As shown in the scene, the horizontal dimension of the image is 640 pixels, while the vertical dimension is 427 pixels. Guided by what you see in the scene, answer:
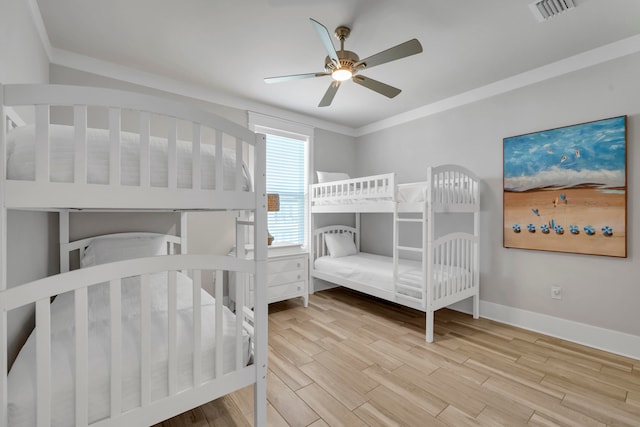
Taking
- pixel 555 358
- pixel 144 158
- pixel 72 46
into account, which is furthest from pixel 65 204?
pixel 555 358

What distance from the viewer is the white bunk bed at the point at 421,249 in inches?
99.6

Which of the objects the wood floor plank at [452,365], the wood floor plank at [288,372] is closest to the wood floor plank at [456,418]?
the wood floor plank at [452,365]

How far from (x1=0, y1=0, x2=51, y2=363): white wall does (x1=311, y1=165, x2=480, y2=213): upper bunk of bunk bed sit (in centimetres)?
263

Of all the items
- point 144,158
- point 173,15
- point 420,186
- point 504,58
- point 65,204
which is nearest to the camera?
point 65,204

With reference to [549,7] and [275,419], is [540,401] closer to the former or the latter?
[275,419]

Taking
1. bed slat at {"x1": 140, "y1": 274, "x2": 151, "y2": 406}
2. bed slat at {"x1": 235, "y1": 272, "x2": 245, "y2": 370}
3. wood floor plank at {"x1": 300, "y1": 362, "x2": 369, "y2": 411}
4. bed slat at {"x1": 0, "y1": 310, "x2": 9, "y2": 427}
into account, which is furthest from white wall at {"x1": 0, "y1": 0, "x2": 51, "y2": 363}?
wood floor plank at {"x1": 300, "y1": 362, "x2": 369, "y2": 411}

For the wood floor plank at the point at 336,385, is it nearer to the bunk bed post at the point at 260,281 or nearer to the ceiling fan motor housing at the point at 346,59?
the bunk bed post at the point at 260,281

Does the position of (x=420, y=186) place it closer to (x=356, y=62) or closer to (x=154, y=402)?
(x=356, y=62)

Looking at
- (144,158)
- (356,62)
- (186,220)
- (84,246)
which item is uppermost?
(356,62)

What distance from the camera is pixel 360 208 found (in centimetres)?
311

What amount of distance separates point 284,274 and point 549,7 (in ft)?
10.2

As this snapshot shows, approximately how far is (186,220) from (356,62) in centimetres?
218

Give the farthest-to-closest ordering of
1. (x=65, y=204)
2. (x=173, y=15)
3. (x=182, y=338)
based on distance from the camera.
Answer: (x=173, y=15), (x=182, y=338), (x=65, y=204)

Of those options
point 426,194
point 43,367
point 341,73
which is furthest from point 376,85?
point 43,367
